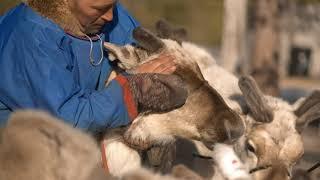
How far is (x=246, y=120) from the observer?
5.62m

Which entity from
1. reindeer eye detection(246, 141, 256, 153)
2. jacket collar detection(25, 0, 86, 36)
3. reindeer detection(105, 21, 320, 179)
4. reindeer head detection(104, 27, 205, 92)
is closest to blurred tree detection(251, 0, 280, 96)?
reindeer detection(105, 21, 320, 179)

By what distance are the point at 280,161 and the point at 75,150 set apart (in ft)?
8.21

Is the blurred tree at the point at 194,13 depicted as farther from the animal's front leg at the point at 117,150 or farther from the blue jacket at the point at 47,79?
the blue jacket at the point at 47,79

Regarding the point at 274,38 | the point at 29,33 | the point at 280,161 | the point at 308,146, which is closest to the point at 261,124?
the point at 280,161

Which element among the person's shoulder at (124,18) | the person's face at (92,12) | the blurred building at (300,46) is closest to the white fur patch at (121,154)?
the person's face at (92,12)

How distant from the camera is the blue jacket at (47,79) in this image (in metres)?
4.15

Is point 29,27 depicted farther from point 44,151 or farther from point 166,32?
point 44,151

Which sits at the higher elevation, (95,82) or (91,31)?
(91,31)

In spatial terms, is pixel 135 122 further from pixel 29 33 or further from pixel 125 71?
pixel 29 33

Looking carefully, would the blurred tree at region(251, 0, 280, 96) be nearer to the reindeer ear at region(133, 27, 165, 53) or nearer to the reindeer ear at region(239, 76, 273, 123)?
the reindeer ear at region(239, 76, 273, 123)

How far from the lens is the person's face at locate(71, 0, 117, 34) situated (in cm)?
436

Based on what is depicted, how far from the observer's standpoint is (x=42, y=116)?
10.4 ft

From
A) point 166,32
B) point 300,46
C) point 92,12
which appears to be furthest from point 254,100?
point 300,46

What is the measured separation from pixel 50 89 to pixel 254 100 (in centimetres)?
187
